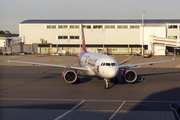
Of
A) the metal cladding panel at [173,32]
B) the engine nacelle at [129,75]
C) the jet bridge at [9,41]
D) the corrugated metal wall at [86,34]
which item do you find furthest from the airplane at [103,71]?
the metal cladding panel at [173,32]

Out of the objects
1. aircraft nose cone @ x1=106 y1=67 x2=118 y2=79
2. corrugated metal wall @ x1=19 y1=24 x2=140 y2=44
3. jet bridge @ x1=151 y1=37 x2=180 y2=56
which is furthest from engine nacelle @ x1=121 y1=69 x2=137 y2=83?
corrugated metal wall @ x1=19 y1=24 x2=140 y2=44

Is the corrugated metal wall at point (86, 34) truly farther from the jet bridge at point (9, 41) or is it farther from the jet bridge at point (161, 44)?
the jet bridge at point (161, 44)

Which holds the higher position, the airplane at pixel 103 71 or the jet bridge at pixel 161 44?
the jet bridge at pixel 161 44

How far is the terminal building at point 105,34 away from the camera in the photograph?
283 feet

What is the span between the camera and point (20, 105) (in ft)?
65.7

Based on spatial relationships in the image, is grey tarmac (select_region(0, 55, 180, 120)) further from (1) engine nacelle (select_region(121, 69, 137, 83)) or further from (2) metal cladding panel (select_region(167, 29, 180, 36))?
(2) metal cladding panel (select_region(167, 29, 180, 36))

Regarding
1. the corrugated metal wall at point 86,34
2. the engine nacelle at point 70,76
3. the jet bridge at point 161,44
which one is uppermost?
the corrugated metal wall at point 86,34

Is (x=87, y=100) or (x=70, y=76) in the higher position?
(x=70, y=76)

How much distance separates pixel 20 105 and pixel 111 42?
7174 cm

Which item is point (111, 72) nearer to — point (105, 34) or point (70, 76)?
point (70, 76)

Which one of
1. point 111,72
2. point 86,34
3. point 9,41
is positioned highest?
point 86,34

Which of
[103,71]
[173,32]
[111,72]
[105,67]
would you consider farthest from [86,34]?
[111,72]

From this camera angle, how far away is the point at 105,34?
89.8 metres

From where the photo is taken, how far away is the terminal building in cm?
8631
